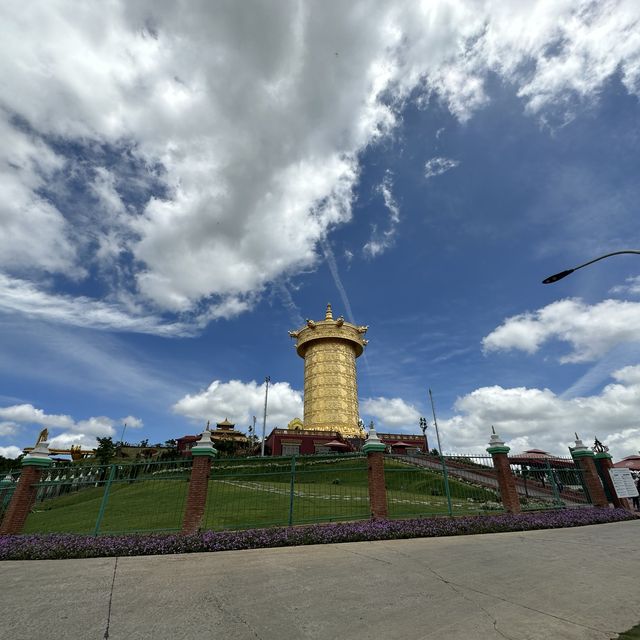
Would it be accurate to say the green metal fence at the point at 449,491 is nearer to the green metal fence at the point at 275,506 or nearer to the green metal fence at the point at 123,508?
the green metal fence at the point at 275,506

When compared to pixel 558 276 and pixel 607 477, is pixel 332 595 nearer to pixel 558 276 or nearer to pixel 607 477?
pixel 558 276

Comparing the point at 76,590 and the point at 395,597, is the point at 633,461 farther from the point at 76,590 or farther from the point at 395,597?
the point at 76,590

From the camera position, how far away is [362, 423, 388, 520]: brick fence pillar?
11844 mm

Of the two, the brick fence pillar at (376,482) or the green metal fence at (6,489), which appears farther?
the green metal fence at (6,489)

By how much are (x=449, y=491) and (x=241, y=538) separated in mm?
10729

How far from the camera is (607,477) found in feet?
57.4


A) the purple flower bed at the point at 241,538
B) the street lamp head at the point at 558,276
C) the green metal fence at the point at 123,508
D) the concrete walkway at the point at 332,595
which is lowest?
the concrete walkway at the point at 332,595

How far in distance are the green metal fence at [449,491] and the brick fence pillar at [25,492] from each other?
11.3 metres

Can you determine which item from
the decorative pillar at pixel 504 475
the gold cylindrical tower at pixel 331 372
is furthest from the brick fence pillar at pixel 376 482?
the gold cylindrical tower at pixel 331 372

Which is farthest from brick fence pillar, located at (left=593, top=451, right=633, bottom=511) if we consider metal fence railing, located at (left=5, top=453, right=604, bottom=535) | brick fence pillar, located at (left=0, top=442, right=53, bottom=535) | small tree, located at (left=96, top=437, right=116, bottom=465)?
small tree, located at (left=96, top=437, right=116, bottom=465)

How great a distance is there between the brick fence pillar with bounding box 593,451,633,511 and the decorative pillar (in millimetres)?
6479

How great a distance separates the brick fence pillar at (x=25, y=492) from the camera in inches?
465

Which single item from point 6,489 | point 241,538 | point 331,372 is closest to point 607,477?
point 241,538

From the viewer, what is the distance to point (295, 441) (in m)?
42.0
